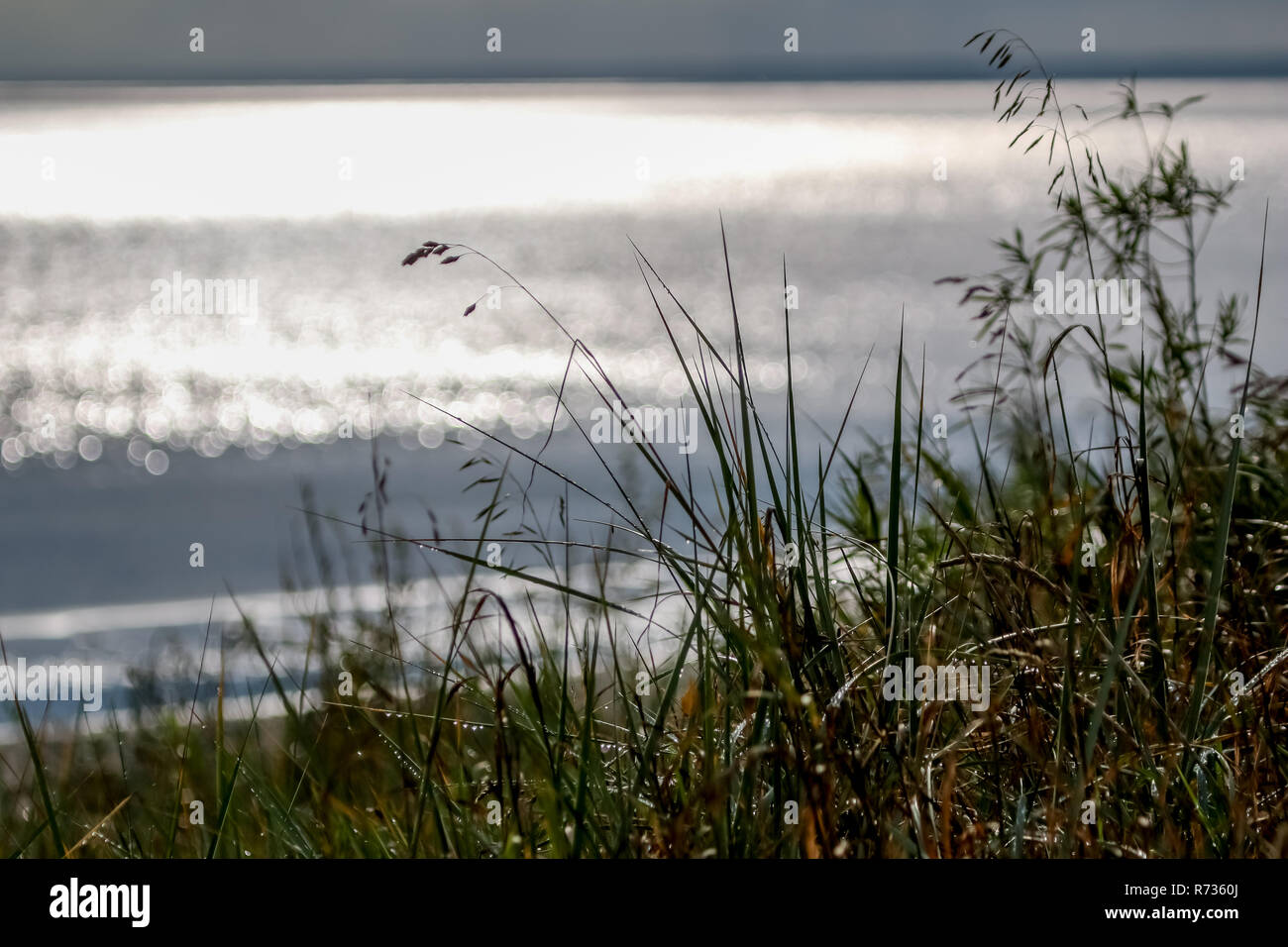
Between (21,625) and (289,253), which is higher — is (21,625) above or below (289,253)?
below

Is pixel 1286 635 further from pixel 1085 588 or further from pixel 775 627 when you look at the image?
pixel 775 627

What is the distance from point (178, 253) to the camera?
15.9 metres

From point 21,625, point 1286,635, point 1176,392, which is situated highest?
point 1176,392

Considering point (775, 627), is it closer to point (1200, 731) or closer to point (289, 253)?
point (1200, 731)

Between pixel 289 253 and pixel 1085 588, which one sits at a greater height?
pixel 289 253

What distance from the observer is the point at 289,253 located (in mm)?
16422

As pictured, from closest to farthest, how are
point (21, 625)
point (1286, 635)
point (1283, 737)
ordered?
point (1283, 737) → point (1286, 635) → point (21, 625)

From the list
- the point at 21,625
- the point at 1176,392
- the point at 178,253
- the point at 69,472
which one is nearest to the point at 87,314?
the point at 178,253
